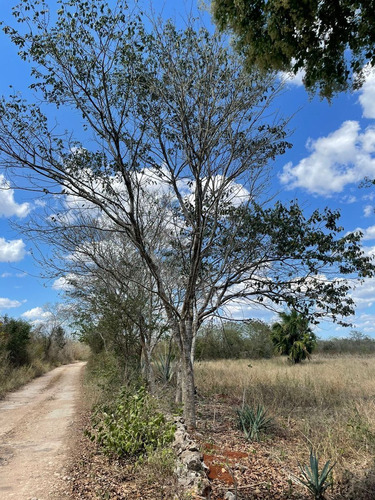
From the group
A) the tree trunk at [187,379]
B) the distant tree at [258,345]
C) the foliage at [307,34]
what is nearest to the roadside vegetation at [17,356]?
the tree trunk at [187,379]

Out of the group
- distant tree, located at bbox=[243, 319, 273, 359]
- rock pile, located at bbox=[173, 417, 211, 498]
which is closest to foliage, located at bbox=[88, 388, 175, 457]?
rock pile, located at bbox=[173, 417, 211, 498]

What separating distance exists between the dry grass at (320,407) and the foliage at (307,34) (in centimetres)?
558

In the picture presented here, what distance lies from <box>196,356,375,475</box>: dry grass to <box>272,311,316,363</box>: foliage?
1094 cm

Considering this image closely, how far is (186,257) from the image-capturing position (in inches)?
429

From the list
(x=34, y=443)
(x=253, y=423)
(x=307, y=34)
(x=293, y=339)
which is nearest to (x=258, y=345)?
(x=293, y=339)

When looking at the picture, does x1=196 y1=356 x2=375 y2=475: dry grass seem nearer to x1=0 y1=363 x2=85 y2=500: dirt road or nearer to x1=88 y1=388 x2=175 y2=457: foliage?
x1=88 y1=388 x2=175 y2=457: foliage

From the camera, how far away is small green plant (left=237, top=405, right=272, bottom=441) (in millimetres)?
7961

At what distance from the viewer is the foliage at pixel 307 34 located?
4109 millimetres

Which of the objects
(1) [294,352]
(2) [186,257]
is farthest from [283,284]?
(1) [294,352]

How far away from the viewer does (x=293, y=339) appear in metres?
31.6

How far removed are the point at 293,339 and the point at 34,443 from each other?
26.9 metres

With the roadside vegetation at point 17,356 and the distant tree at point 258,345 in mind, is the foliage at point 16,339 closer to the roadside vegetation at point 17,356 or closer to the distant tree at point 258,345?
the roadside vegetation at point 17,356

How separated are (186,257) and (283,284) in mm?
2901

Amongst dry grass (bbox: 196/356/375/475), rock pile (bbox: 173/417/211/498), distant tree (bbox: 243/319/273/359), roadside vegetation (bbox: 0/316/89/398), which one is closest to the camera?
rock pile (bbox: 173/417/211/498)
